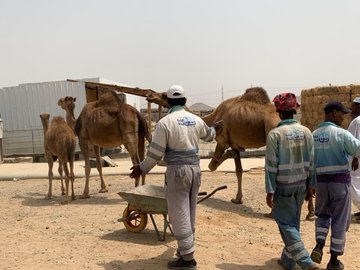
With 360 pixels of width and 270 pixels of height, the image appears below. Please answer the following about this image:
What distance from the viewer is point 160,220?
7234mm

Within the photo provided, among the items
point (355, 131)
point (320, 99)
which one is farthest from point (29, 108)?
point (355, 131)

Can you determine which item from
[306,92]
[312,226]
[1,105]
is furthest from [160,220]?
[1,105]

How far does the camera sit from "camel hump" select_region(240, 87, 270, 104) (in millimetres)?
8961

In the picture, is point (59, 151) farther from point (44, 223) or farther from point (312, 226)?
point (312, 226)

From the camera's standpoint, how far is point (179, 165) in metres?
4.96

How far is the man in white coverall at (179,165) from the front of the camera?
16.2 ft

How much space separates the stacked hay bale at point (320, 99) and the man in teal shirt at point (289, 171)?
797cm

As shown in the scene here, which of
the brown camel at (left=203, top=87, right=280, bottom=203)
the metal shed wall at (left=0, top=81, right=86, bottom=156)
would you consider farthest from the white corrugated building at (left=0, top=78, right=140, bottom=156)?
the brown camel at (left=203, top=87, right=280, bottom=203)

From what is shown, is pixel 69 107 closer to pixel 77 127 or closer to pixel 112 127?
pixel 77 127

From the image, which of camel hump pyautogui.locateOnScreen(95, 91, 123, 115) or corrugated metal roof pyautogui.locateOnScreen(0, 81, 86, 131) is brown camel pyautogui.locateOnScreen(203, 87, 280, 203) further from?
corrugated metal roof pyautogui.locateOnScreen(0, 81, 86, 131)

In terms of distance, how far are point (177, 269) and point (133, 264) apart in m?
0.58

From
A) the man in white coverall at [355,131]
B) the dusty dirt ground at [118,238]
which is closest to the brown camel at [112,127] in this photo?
the dusty dirt ground at [118,238]

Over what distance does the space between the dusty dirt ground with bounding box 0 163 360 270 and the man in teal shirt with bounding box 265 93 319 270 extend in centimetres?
71


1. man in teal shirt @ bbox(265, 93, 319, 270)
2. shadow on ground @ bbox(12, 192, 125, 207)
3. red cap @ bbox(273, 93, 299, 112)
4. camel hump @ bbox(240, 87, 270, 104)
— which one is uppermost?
camel hump @ bbox(240, 87, 270, 104)
